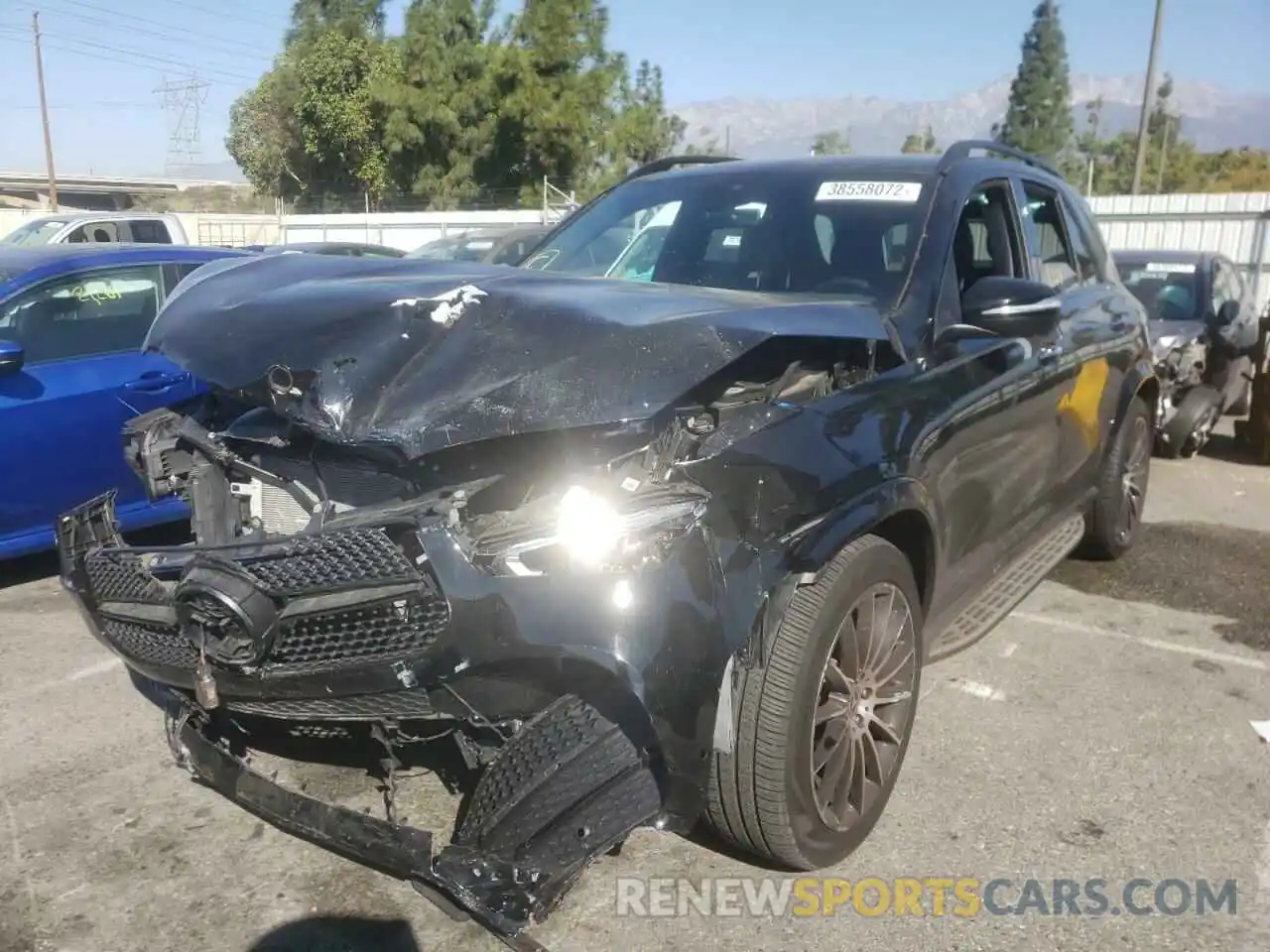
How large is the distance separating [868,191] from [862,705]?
1.93 meters

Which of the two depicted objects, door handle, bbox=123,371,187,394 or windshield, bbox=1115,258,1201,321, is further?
windshield, bbox=1115,258,1201,321

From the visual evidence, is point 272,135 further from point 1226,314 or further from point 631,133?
point 1226,314

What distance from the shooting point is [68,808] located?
10.9 ft

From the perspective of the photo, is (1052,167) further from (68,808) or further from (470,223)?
(470,223)

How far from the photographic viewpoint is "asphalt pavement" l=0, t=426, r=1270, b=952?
2.73 metres

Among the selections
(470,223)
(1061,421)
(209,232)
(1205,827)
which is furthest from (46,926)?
(209,232)

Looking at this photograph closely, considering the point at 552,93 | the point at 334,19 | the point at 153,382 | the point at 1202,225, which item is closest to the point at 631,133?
the point at 552,93

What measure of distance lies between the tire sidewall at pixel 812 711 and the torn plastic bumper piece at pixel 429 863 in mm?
613

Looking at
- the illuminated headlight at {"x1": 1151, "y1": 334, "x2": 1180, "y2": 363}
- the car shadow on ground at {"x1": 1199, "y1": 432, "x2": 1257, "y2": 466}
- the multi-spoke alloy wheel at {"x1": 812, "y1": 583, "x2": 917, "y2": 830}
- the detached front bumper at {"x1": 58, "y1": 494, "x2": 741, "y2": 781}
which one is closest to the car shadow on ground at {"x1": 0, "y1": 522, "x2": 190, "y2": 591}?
the detached front bumper at {"x1": 58, "y1": 494, "x2": 741, "y2": 781}

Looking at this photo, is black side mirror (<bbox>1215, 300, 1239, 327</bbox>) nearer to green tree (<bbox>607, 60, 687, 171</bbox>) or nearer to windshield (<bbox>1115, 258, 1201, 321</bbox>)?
windshield (<bbox>1115, 258, 1201, 321</bbox>)

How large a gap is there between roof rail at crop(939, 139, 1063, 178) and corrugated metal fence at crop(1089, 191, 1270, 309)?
13603 millimetres

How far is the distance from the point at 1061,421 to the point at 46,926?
3.93 meters

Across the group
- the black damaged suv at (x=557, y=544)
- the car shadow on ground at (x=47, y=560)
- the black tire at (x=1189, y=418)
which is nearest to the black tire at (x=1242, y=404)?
the black tire at (x=1189, y=418)

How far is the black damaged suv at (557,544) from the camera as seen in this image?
2.35m
